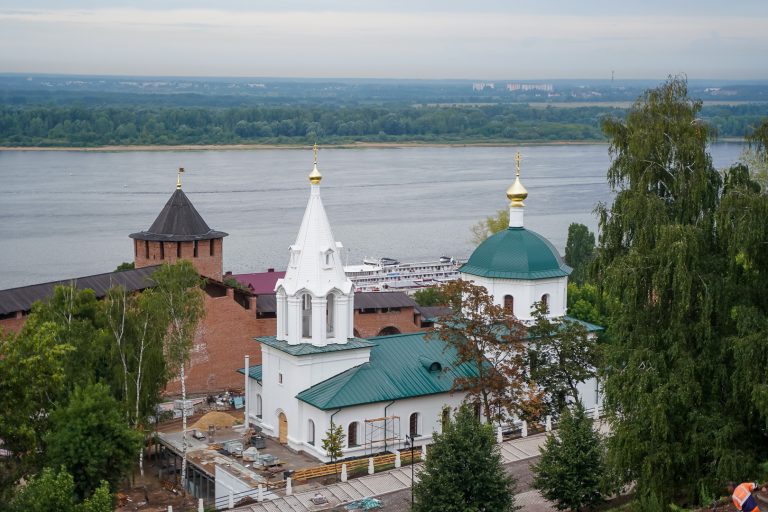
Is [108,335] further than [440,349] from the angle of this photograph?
No

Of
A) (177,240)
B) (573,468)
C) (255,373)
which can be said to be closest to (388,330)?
(177,240)

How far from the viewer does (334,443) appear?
656 inches

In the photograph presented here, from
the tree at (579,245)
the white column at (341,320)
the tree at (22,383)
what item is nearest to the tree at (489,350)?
the white column at (341,320)

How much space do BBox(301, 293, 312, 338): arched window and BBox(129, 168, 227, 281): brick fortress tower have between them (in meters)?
5.95

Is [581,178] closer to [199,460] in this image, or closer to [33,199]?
[33,199]

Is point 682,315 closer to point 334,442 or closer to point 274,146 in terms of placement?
point 334,442

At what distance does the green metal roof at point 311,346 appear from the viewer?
Answer: 17625 mm

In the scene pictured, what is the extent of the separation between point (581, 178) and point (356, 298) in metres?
52.3

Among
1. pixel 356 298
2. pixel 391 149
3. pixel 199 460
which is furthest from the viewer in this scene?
pixel 391 149

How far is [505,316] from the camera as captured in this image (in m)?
17.7

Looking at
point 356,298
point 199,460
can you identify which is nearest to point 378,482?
point 199,460

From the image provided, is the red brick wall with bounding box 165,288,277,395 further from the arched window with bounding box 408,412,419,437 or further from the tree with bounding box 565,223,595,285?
the tree with bounding box 565,223,595,285

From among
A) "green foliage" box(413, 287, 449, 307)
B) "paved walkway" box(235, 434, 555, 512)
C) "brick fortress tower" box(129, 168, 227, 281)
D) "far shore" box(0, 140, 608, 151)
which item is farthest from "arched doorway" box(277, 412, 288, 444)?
"far shore" box(0, 140, 608, 151)

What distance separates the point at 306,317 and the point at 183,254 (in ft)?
20.7
